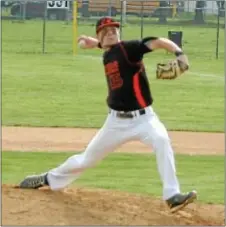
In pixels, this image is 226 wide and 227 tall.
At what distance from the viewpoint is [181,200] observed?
309 inches

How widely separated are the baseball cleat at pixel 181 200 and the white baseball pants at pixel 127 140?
5 cm

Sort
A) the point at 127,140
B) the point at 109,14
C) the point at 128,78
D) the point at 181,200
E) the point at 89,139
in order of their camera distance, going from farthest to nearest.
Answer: the point at 109,14 < the point at 89,139 < the point at 127,140 < the point at 128,78 < the point at 181,200

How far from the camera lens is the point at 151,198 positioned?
922cm

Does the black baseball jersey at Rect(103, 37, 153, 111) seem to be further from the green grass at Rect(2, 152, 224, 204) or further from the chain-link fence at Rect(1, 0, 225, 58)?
the chain-link fence at Rect(1, 0, 225, 58)

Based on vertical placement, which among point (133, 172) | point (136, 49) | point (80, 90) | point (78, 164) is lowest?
point (80, 90)

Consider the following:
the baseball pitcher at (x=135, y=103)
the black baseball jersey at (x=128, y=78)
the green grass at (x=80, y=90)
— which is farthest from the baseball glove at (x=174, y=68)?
the green grass at (x=80, y=90)

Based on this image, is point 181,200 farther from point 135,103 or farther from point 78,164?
point 78,164

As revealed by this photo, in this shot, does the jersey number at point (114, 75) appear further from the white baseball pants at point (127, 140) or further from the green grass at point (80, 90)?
the green grass at point (80, 90)

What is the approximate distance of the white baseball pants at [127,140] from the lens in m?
7.88

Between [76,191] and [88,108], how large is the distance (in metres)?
10.2

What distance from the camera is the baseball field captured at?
8.17m

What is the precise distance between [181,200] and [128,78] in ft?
4.17

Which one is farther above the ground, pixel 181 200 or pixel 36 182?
pixel 181 200

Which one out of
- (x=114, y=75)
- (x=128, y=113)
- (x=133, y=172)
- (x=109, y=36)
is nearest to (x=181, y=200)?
(x=128, y=113)
